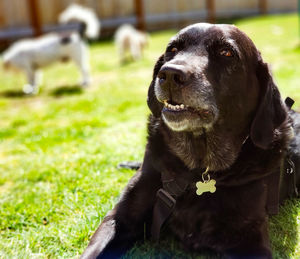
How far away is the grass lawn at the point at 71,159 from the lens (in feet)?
7.73

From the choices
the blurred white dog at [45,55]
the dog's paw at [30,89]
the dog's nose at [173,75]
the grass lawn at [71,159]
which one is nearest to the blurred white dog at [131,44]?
the grass lawn at [71,159]

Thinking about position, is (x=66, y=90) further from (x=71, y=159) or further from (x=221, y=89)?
(x=221, y=89)

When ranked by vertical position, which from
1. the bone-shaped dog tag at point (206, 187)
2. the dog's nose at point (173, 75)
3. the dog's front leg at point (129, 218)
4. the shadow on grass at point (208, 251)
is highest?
the dog's nose at point (173, 75)

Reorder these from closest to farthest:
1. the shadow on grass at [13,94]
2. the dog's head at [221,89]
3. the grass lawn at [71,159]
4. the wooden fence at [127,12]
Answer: the dog's head at [221,89]
the grass lawn at [71,159]
the shadow on grass at [13,94]
the wooden fence at [127,12]

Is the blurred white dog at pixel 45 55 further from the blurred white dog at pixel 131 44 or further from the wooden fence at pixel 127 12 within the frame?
the wooden fence at pixel 127 12

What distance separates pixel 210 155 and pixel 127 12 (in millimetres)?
13085

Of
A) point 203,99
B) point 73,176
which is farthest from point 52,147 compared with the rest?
point 203,99

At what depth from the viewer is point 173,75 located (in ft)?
6.49

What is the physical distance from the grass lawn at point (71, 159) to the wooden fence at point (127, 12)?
5.21m

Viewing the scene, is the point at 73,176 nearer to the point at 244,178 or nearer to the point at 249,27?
the point at 244,178

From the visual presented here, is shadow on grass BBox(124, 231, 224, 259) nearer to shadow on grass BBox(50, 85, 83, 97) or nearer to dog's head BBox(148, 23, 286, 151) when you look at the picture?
dog's head BBox(148, 23, 286, 151)

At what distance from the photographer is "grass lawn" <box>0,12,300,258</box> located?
2.36 m

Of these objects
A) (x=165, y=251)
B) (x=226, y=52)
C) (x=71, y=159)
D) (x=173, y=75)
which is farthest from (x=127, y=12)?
(x=165, y=251)

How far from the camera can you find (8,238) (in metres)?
2.47
